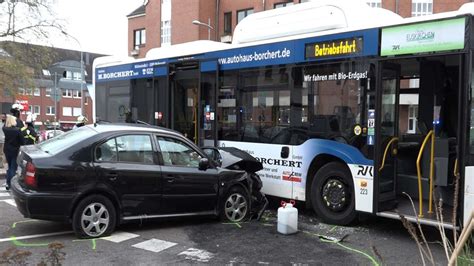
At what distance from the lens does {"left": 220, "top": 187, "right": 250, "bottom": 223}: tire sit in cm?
818

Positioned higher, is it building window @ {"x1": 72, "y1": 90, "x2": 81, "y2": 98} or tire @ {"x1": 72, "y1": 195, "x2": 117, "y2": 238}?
building window @ {"x1": 72, "y1": 90, "x2": 81, "y2": 98}

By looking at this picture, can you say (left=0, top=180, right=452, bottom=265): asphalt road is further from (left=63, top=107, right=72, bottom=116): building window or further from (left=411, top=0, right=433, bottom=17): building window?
(left=63, top=107, right=72, bottom=116): building window

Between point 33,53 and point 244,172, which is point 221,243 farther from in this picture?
point 33,53

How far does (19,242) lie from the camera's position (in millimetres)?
6797

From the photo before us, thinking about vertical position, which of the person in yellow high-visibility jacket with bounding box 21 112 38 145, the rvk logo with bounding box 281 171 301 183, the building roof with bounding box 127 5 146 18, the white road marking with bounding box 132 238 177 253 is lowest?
the white road marking with bounding box 132 238 177 253

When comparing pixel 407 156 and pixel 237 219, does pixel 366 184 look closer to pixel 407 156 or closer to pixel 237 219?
pixel 407 156

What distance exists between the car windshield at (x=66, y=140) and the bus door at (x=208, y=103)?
118 inches

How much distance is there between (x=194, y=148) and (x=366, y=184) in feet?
8.63

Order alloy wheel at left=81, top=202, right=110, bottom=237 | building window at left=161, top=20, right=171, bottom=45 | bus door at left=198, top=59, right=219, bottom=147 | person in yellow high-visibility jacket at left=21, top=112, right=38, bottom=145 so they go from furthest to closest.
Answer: building window at left=161, top=20, right=171, bottom=45 < person in yellow high-visibility jacket at left=21, top=112, right=38, bottom=145 < bus door at left=198, top=59, right=219, bottom=147 < alloy wheel at left=81, top=202, right=110, bottom=237

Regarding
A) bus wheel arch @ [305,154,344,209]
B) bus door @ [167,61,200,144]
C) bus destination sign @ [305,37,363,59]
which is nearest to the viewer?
bus destination sign @ [305,37,363,59]

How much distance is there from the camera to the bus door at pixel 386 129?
729 cm

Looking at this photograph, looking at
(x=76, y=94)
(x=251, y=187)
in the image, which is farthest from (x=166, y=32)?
(x=76, y=94)

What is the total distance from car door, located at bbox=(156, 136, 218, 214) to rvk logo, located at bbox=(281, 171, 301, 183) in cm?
129

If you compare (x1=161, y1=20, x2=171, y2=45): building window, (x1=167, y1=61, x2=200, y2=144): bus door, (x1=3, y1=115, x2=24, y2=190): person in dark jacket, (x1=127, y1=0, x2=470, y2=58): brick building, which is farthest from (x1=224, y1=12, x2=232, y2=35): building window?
(x1=3, y1=115, x2=24, y2=190): person in dark jacket
